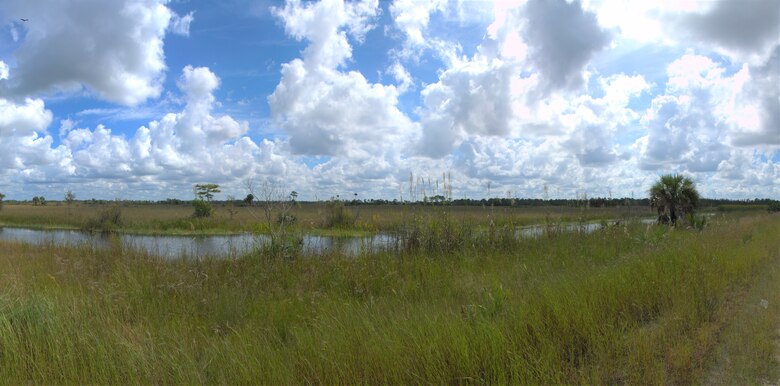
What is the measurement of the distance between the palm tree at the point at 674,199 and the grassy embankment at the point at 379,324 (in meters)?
12.8

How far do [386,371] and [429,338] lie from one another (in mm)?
510

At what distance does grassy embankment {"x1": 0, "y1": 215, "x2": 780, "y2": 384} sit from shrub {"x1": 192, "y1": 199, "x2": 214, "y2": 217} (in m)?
28.2

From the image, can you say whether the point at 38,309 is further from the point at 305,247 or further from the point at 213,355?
the point at 305,247

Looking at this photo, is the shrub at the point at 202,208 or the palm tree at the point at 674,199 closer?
the palm tree at the point at 674,199

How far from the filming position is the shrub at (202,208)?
3481 cm

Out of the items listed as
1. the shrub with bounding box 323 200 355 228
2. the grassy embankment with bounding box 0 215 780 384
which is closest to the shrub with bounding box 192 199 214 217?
the shrub with bounding box 323 200 355 228

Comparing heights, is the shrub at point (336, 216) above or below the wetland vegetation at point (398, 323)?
above

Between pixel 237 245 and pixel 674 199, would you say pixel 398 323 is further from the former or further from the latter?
pixel 674 199

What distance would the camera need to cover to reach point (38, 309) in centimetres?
488

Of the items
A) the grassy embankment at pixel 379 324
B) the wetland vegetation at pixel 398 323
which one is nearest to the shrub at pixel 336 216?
the wetland vegetation at pixel 398 323

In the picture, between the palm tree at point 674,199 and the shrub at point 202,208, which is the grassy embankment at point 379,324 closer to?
the palm tree at point 674,199

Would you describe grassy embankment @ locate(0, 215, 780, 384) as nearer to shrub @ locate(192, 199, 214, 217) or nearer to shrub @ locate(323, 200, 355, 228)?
shrub @ locate(323, 200, 355, 228)

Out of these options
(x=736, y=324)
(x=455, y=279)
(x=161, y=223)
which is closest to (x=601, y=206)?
(x=455, y=279)

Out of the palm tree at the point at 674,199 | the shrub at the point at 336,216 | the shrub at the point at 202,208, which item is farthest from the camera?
the shrub at the point at 202,208
